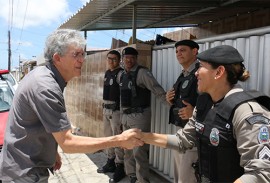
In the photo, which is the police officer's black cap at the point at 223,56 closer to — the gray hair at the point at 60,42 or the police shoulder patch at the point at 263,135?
the police shoulder patch at the point at 263,135

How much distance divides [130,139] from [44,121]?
906mm

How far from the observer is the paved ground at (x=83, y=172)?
5.36m

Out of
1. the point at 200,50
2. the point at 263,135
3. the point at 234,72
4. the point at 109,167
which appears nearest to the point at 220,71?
the point at 234,72

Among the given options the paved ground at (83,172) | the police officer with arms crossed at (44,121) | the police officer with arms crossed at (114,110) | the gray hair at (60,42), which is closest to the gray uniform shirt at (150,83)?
the police officer with arms crossed at (114,110)

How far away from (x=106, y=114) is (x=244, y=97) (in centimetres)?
417

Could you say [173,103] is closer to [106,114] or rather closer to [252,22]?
[106,114]

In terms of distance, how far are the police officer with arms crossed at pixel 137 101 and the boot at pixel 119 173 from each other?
43 centimetres

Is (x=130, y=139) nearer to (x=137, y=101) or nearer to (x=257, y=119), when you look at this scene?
(x=257, y=119)

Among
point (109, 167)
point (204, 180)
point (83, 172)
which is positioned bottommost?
point (83, 172)

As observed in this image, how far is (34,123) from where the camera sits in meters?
2.13

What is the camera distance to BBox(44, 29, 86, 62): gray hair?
2246mm

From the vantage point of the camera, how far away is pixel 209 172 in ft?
6.87

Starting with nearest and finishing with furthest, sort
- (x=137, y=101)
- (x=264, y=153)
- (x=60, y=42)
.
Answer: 1. (x=264, y=153)
2. (x=60, y=42)
3. (x=137, y=101)

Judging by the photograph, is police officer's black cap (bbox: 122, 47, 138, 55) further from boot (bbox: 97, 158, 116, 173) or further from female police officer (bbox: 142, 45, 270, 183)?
female police officer (bbox: 142, 45, 270, 183)
